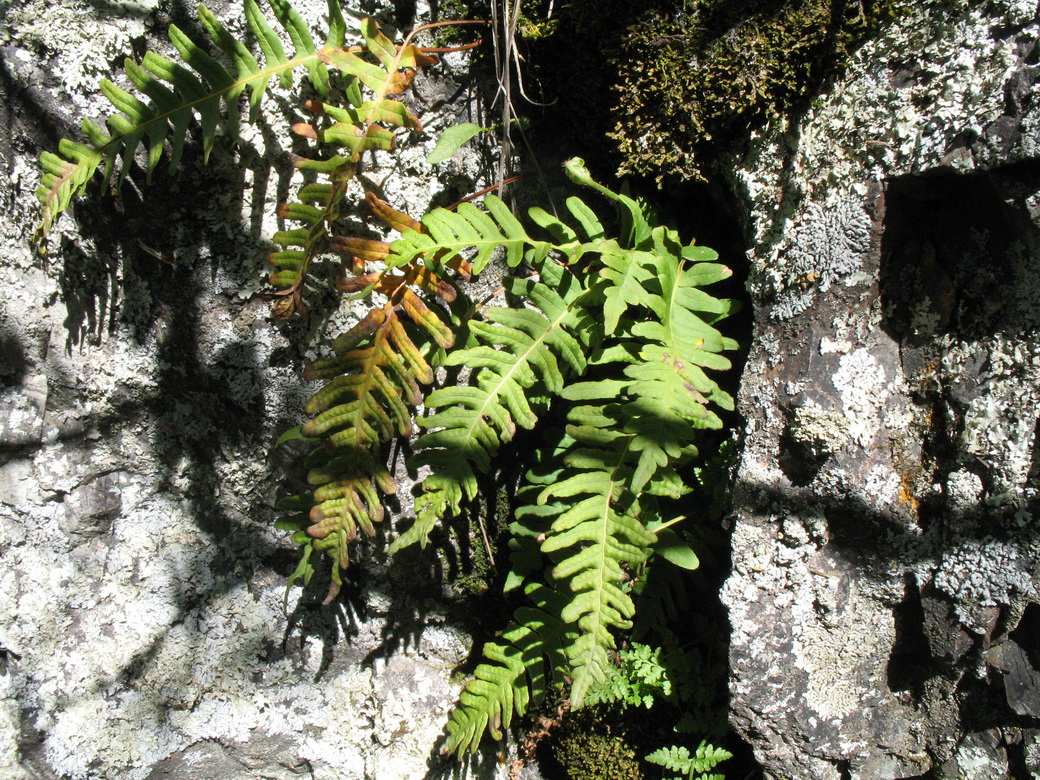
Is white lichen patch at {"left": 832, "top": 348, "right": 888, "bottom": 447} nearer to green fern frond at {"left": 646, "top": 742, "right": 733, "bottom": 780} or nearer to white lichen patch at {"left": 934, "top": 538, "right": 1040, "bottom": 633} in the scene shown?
white lichen patch at {"left": 934, "top": 538, "right": 1040, "bottom": 633}

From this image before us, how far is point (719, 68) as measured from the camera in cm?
207

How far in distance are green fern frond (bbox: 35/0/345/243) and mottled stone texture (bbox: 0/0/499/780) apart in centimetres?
20

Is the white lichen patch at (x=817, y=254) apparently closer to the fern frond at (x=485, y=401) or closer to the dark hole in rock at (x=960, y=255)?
the dark hole in rock at (x=960, y=255)

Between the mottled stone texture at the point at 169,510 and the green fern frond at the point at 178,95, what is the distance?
0.20m

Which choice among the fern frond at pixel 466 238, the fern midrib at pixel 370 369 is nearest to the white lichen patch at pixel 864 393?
the fern frond at pixel 466 238

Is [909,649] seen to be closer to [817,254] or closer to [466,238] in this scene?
[817,254]

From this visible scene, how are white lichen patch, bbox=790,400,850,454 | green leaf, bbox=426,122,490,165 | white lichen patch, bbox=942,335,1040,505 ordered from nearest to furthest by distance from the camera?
1. white lichen patch, bbox=942,335,1040,505
2. white lichen patch, bbox=790,400,850,454
3. green leaf, bbox=426,122,490,165

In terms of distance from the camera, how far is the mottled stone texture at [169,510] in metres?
2.20

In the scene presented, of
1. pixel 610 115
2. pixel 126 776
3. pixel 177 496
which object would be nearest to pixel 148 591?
pixel 177 496

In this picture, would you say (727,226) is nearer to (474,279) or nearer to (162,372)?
(474,279)

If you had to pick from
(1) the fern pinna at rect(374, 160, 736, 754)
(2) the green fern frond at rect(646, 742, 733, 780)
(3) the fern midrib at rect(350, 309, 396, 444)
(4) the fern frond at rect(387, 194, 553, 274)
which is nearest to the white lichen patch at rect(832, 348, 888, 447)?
(1) the fern pinna at rect(374, 160, 736, 754)

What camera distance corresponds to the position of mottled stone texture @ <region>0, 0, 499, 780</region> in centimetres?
220

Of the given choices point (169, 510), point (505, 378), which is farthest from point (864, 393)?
point (169, 510)

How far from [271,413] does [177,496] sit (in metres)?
0.47
